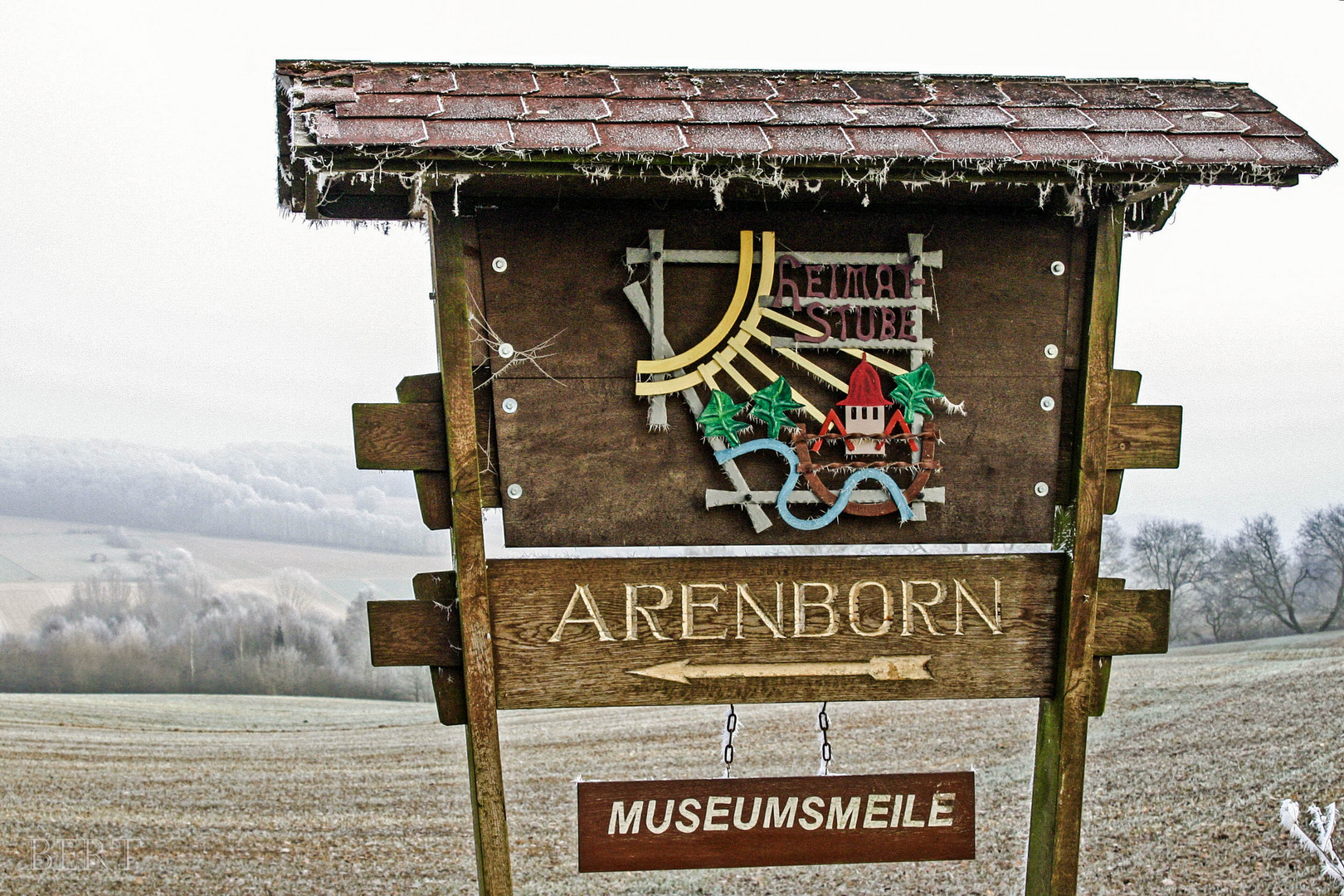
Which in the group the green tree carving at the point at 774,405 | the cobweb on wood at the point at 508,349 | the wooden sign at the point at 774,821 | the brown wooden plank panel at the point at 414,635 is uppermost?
the cobweb on wood at the point at 508,349

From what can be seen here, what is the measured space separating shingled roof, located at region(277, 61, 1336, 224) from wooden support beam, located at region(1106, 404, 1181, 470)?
81cm

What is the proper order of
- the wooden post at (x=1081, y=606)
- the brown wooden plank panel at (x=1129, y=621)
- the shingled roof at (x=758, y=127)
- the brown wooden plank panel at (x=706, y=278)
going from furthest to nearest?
1. the brown wooden plank panel at (x=1129, y=621)
2. the wooden post at (x=1081, y=606)
3. the brown wooden plank panel at (x=706, y=278)
4. the shingled roof at (x=758, y=127)

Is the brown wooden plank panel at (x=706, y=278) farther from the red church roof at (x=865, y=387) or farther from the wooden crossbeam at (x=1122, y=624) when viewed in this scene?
the wooden crossbeam at (x=1122, y=624)

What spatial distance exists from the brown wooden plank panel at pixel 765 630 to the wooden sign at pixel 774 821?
36cm

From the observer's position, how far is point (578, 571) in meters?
3.78

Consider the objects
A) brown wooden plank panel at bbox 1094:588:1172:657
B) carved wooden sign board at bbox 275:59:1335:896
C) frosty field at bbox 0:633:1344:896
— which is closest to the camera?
carved wooden sign board at bbox 275:59:1335:896

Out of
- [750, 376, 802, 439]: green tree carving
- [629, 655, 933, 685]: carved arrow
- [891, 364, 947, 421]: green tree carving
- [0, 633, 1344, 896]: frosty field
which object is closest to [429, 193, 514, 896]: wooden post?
[629, 655, 933, 685]: carved arrow

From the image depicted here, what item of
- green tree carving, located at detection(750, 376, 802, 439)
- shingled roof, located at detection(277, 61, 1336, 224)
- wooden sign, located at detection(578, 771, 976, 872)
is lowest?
wooden sign, located at detection(578, 771, 976, 872)

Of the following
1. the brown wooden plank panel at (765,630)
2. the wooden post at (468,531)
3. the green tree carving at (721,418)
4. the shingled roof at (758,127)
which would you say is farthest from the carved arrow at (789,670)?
the shingled roof at (758,127)

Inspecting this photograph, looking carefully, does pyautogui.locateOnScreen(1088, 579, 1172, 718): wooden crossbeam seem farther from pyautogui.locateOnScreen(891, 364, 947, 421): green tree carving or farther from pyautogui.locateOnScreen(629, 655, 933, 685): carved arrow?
pyautogui.locateOnScreen(891, 364, 947, 421): green tree carving

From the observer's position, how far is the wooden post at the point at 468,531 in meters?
3.60

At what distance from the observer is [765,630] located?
3865 millimetres

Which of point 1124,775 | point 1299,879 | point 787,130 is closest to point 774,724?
point 1124,775

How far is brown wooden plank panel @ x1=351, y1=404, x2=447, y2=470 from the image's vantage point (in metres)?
3.66
